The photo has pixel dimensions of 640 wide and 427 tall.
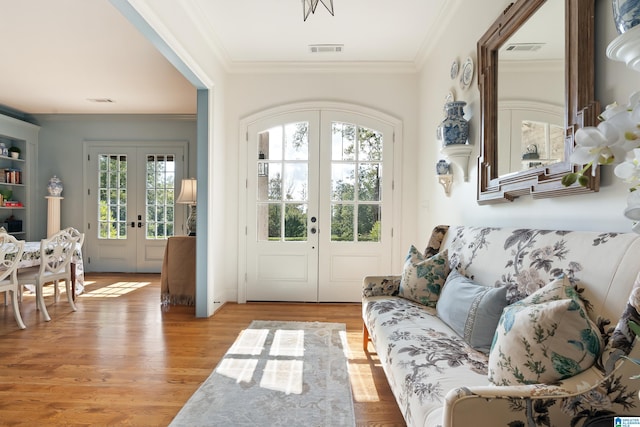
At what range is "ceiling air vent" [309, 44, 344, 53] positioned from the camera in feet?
11.5

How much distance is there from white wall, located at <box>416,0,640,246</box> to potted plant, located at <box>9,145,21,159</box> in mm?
6368

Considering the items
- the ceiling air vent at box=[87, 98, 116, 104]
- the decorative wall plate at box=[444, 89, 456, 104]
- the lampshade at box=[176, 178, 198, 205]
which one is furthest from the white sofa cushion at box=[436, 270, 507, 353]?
the ceiling air vent at box=[87, 98, 116, 104]

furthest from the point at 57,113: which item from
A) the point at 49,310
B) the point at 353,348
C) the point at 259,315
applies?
the point at 353,348

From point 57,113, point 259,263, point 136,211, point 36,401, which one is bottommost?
point 36,401

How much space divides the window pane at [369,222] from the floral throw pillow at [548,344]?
2849 millimetres

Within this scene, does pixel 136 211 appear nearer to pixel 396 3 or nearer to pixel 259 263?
pixel 259 263

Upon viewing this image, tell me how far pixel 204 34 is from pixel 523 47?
270 cm

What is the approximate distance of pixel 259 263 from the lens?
13.2 feet

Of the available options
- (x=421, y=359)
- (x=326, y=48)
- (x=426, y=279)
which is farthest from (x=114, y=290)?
(x=421, y=359)

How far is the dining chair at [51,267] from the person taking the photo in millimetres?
3414

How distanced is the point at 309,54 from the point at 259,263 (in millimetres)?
2392

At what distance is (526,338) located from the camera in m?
1.09

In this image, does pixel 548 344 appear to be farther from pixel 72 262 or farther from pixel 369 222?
pixel 72 262

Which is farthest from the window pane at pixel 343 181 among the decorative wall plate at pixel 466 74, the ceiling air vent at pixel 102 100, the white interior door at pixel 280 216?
the ceiling air vent at pixel 102 100
